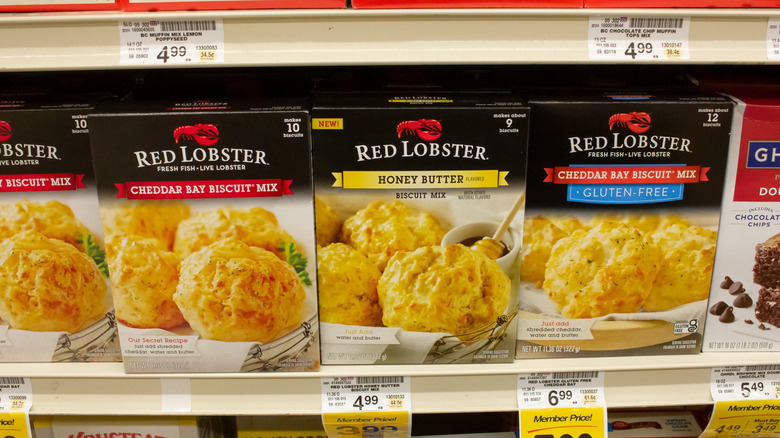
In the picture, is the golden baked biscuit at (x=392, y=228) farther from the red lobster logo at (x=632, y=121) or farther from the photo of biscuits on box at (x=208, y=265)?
the red lobster logo at (x=632, y=121)

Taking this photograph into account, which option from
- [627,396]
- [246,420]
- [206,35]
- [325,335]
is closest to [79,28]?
[206,35]

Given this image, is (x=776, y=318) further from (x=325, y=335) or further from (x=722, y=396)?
(x=325, y=335)

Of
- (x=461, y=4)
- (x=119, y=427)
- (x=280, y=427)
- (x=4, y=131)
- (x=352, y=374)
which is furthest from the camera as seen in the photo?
(x=280, y=427)

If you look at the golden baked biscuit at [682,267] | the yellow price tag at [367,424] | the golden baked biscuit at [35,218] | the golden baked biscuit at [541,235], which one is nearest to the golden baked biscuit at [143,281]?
the golden baked biscuit at [35,218]

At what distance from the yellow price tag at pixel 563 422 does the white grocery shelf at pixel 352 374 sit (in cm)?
3

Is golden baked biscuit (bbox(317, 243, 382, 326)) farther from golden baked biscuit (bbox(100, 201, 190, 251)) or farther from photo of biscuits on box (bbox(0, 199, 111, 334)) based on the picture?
photo of biscuits on box (bbox(0, 199, 111, 334))

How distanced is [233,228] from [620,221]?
0.70 m

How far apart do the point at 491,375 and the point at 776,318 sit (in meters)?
0.56

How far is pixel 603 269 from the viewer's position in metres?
1.21

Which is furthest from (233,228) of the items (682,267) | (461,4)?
(682,267)

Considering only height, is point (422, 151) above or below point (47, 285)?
above

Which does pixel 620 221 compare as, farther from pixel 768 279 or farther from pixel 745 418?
pixel 745 418

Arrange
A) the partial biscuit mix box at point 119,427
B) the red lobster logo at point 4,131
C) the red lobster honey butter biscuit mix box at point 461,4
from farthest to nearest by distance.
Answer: the partial biscuit mix box at point 119,427 < the red lobster logo at point 4,131 < the red lobster honey butter biscuit mix box at point 461,4

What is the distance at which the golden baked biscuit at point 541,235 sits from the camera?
1205 mm
